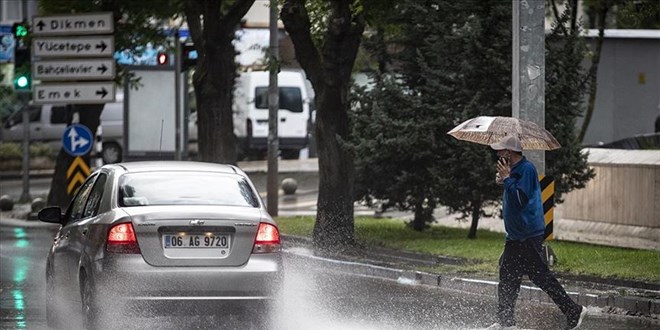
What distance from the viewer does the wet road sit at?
42.9 ft

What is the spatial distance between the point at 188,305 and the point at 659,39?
74.2 ft

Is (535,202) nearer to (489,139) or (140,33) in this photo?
(489,139)

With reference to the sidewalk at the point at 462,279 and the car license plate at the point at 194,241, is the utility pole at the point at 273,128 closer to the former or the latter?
the sidewalk at the point at 462,279

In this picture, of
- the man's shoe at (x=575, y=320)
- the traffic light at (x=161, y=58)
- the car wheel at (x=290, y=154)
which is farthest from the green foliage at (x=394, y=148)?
the car wheel at (x=290, y=154)

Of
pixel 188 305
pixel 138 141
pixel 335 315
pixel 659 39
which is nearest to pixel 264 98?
pixel 138 141

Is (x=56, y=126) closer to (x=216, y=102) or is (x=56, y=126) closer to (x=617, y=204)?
(x=216, y=102)

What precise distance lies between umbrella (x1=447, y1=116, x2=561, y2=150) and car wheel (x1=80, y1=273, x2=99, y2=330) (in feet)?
12.8

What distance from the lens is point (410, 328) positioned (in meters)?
13.2

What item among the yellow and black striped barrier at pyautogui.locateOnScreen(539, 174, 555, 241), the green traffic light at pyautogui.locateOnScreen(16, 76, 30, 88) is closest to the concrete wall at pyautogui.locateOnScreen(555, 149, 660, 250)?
the yellow and black striped barrier at pyautogui.locateOnScreen(539, 174, 555, 241)

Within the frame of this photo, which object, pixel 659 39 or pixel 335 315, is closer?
pixel 335 315

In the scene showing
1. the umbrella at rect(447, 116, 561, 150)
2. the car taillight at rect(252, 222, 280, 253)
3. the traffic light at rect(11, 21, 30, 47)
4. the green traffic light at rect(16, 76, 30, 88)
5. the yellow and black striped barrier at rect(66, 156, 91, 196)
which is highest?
the traffic light at rect(11, 21, 30, 47)

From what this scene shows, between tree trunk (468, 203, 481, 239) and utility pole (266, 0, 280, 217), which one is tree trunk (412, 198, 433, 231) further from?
utility pole (266, 0, 280, 217)

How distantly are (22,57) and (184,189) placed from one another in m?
21.1

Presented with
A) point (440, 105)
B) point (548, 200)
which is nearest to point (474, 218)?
point (440, 105)
